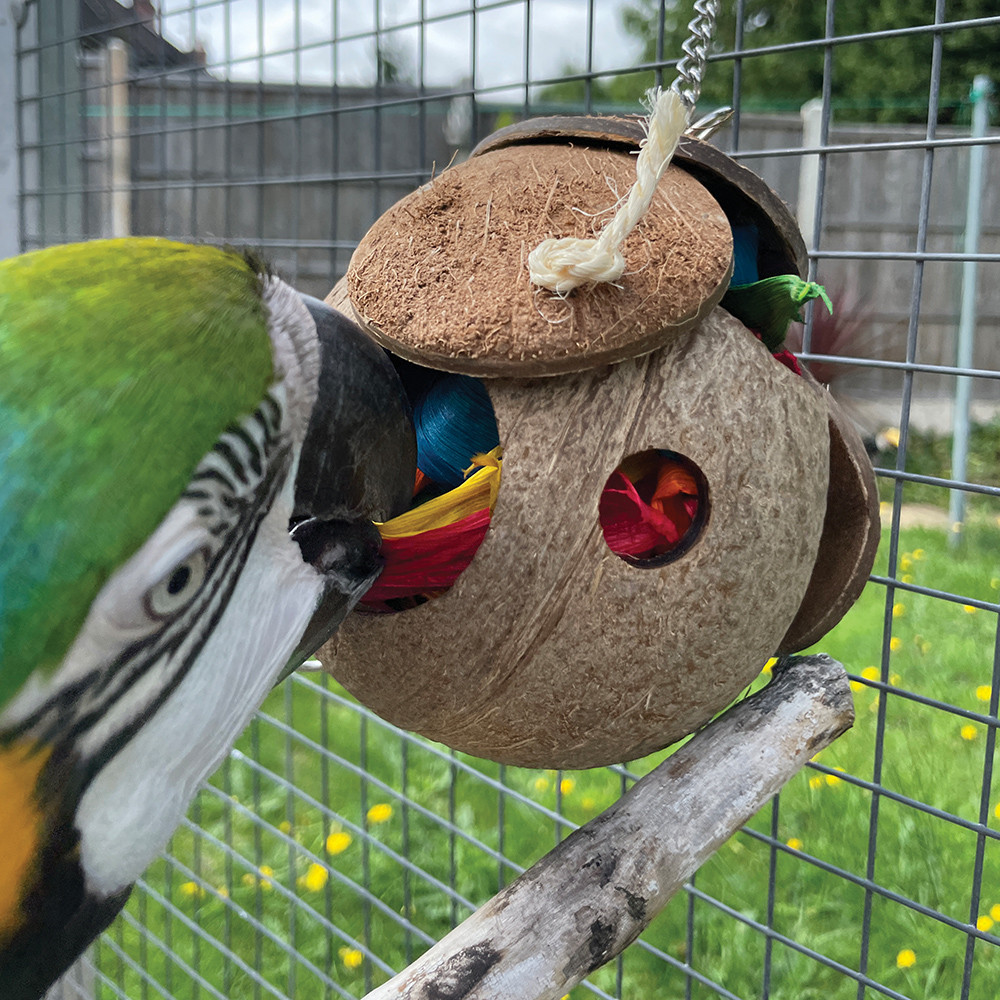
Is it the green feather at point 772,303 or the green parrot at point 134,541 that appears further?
the green feather at point 772,303

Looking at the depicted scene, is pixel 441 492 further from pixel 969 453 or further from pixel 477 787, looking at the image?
pixel 969 453

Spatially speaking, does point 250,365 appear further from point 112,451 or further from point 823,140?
point 823,140

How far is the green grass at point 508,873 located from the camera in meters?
1.35

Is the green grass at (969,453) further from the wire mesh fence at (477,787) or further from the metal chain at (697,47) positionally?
the metal chain at (697,47)

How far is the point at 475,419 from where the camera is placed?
2.02 feet

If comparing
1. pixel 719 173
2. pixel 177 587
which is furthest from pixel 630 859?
pixel 719 173

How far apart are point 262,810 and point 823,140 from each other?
60.1 inches

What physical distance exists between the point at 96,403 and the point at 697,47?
524 mm

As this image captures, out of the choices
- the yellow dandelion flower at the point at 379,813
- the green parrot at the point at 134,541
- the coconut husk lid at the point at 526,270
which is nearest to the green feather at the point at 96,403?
the green parrot at the point at 134,541

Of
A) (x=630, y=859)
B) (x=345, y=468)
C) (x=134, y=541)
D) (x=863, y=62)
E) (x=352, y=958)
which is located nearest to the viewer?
(x=134, y=541)

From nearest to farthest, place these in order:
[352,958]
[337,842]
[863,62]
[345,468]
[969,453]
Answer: [345,468] → [352,958] → [337,842] → [969,453] → [863,62]

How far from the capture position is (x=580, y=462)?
58cm

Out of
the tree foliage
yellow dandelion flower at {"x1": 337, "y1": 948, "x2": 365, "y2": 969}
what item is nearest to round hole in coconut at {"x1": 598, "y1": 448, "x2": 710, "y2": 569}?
yellow dandelion flower at {"x1": 337, "y1": 948, "x2": 365, "y2": 969}

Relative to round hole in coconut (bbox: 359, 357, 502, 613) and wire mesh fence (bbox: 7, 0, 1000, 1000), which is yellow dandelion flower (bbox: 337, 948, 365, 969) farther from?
round hole in coconut (bbox: 359, 357, 502, 613)
